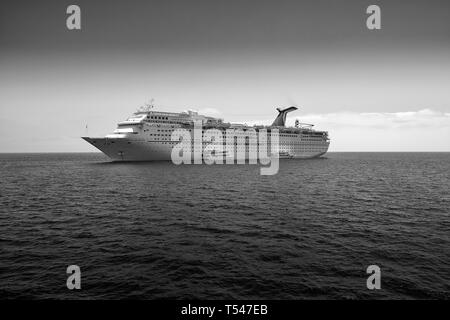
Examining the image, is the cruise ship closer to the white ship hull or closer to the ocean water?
the white ship hull

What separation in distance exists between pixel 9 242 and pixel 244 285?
53.1ft

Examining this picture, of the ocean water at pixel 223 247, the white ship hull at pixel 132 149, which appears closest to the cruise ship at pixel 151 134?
the white ship hull at pixel 132 149

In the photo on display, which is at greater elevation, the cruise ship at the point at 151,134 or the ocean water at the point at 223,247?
the cruise ship at the point at 151,134

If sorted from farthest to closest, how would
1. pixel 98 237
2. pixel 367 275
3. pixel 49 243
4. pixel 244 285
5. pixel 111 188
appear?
pixel 111 188, pixel 98 237, pixel 49 243, pixel 367 275, pixel 244 285

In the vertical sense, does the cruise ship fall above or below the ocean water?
above

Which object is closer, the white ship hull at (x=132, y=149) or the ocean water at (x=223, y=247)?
the ocean water at (x=223, y=247)

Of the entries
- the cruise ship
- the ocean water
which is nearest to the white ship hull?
the cruise ship

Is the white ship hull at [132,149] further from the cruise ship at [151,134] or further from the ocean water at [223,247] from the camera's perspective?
the ocean water at [223,247]

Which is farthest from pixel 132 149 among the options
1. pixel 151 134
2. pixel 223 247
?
pixel 223 247

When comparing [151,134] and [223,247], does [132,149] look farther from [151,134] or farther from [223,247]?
[223,247]

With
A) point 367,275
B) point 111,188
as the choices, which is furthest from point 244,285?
point 111,188
